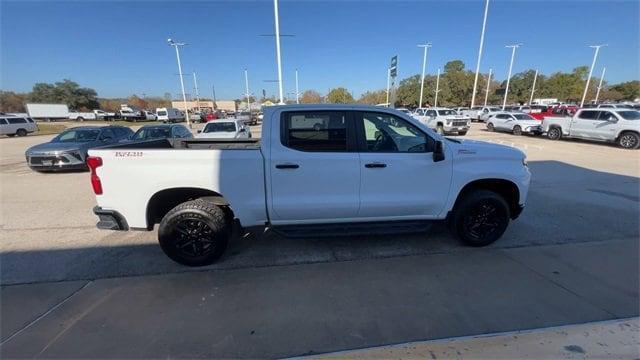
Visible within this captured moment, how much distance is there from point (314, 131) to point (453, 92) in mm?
82597

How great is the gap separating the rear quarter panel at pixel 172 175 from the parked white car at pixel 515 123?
23.4 metres

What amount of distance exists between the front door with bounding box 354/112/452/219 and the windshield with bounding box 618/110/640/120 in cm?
1740

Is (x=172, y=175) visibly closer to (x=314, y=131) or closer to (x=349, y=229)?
(x=314, y=131)

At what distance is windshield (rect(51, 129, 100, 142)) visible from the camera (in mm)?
10188

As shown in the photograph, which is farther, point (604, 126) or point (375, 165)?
point (604, 126)

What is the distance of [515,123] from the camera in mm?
22438

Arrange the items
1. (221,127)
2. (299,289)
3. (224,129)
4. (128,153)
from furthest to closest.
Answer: (221,127)
(224,129)
(128,153)
(299,289)

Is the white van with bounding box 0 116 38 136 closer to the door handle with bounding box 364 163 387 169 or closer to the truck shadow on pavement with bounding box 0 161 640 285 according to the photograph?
the truck shadow on pavement with bounding box 0 161 640 285

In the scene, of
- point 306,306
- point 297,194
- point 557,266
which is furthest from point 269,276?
Result: point 557,266

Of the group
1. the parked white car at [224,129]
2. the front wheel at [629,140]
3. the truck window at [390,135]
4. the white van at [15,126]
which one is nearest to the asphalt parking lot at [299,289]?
the truck window at [390,135]

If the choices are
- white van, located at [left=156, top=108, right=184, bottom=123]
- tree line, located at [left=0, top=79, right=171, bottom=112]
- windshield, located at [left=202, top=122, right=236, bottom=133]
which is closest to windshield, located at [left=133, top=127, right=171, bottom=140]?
windshield, located at [left=202, top=122, right=236, bottom=133]

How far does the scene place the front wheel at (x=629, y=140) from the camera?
566 inches

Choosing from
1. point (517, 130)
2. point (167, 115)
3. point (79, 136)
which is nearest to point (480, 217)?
point (79, 136)

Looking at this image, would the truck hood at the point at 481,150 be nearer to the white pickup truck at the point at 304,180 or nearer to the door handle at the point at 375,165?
the white pickup truck at the point at 304,180
